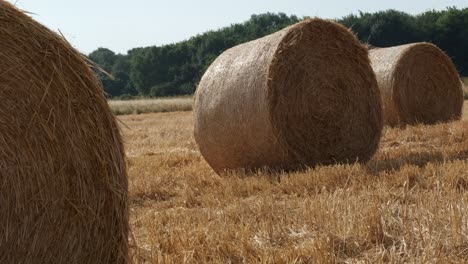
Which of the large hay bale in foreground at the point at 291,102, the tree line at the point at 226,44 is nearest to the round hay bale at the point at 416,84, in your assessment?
the large hay bale in foreground at the point at 291,102

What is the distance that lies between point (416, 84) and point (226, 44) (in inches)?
1627

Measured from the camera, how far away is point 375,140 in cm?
772

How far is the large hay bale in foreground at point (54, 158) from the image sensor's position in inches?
136

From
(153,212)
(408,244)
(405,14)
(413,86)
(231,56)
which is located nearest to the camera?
(408,244)

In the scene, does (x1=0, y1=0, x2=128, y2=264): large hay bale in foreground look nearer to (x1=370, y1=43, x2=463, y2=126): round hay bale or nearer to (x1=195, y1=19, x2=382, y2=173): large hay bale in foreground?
(x1=195, y1=19, x2=382, y2=173): large hay bale in foreground

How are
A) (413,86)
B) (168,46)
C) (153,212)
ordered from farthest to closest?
1. (168,46)
2. (413,86)
3. (153,212)

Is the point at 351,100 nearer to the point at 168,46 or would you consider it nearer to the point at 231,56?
the point at 231,56

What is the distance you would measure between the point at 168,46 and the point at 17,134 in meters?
52.1

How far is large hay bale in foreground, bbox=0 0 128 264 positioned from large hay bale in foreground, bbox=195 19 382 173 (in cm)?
321

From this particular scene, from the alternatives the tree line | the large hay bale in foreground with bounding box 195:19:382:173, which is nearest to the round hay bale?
the large hay bale in foreground with bounding box 195:19:382:173

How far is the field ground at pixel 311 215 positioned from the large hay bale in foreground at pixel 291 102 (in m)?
0.51

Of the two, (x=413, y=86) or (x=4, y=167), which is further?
(x=413, y=86)

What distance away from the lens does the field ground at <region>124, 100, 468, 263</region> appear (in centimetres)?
341

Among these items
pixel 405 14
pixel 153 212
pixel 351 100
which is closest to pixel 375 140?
pixel 351 100
